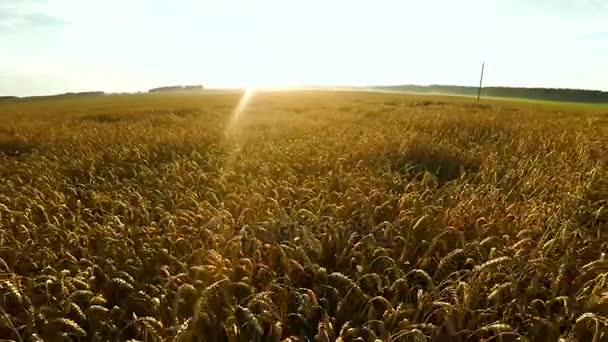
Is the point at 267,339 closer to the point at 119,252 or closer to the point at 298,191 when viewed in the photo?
the point at 119,252

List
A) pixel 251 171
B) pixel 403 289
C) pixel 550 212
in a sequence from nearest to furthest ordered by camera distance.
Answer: pixel 403 289 → pixel 550 212 → pixel 251 171

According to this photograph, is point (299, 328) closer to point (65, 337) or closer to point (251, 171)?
point (65, 337)

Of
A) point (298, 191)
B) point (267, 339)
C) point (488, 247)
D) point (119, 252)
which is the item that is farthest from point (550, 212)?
point (119, 252)

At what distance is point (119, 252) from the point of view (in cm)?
404

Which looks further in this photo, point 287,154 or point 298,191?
point 287,154

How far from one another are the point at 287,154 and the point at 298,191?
2.93 m

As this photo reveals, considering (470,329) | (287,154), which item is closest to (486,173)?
(287,154)

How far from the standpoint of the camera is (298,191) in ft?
18.4

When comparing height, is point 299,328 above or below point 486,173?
below

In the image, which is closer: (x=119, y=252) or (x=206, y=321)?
(x=206, y=321)

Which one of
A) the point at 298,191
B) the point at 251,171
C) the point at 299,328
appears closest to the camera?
the point at 299,328

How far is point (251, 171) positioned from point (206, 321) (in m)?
4.46

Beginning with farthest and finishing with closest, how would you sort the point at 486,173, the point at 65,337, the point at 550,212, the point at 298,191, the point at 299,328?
the point at 486,173 < the point at 298,191 < the point at 550,212 < the point at 299,328 < the point at 65,337

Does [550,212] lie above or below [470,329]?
above
